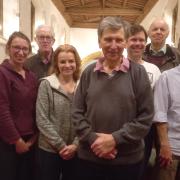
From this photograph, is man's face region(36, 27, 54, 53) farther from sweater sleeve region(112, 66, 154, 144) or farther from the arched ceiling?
the arched ceiling

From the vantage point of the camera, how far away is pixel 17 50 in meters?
3.31

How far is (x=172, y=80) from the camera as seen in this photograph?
9.80ft

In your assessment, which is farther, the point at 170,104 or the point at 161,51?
the point at 161,51

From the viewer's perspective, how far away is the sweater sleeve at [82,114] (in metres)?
2.50

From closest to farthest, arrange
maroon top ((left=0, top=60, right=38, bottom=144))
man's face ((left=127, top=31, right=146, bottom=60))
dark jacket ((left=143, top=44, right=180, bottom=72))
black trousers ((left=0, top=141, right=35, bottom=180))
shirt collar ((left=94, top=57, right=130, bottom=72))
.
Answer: shirt collar ((left=94, top=57, right=130, bottom=72))
maroon top ((left=0, top=60, right=38, bottom=144))
black trousers ((left=0, top=141, right=35, bottom=180))
man's face ((left=127, top=31, right=146, bottom=60))
dark jacket ((left=143, top=44, right=180, bottom=72))

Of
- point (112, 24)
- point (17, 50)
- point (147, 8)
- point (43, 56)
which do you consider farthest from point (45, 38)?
point (147, 8)

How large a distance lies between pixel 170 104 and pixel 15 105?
139 cm

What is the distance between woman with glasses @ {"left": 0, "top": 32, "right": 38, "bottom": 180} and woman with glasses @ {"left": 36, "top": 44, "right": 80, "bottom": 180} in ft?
0.55

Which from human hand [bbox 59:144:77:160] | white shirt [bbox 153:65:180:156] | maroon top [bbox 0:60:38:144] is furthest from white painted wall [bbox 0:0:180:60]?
white shirt [bbox 153:65:180:156]

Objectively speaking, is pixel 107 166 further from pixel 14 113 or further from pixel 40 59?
pixel 40 59

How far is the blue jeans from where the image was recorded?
2.52 meters

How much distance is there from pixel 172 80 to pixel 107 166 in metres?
0.98

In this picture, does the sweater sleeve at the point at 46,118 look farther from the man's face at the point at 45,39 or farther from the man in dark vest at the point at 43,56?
the man's face at the point at 45,39

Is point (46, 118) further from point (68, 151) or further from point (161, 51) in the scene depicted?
point (161, 51)
